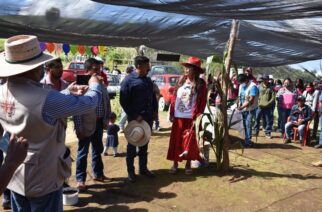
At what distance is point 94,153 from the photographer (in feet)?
17.9

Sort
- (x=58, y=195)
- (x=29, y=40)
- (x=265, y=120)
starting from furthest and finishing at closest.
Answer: (x=265, y=120) → (x=58, y=195) → (x=29, y=40)

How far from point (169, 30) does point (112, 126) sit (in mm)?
2076

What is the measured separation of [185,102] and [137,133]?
969 millimetres

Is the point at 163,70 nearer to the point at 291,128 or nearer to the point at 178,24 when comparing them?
the point at 291,128

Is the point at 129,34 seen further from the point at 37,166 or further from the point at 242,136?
the point at 37,166

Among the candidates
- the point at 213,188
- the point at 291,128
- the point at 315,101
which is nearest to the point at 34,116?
the point at 213,188

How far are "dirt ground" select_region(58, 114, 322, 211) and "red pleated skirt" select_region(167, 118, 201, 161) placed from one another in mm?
329

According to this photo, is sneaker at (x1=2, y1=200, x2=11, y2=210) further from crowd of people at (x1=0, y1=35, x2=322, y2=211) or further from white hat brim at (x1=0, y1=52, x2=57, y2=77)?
white hat brim at (x1=0, y1=52, x2=57, y2=77)

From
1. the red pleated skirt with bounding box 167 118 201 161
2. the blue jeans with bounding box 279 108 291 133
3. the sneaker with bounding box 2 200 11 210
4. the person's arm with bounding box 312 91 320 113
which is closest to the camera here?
the sneaker with bounding box 2 200 11 210

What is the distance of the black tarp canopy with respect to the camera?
492cm

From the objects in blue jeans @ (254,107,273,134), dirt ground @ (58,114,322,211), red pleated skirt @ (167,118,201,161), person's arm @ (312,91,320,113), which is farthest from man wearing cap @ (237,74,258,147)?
red pleated skirt @ (167,118,201,161)

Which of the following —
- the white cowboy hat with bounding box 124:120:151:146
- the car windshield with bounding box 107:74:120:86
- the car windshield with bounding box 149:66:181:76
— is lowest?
the white cowboy hat with bounding box 124:120:151:146

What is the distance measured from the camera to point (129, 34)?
6.95m

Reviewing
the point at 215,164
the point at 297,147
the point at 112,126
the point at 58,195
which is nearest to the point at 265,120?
the point at 297,147
